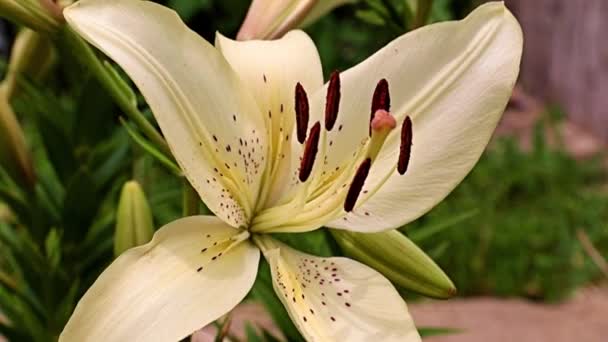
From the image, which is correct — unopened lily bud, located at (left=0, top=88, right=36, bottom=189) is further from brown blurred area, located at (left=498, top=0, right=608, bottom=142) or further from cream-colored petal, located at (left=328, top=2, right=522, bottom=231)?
brown blurred area, located at (left=498, top=0, right=608, bottom=142)

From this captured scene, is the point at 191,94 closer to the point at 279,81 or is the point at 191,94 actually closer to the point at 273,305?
the point at 279,81

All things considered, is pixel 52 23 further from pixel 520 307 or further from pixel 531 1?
pixel 531 1

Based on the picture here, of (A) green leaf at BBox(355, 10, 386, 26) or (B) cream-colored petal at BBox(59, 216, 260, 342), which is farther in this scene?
(A) green leaf at BBox(355, 10, 386, 26)

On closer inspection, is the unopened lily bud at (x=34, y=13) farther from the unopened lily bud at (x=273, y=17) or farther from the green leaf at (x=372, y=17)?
the green leaf at (x=372, y=17)

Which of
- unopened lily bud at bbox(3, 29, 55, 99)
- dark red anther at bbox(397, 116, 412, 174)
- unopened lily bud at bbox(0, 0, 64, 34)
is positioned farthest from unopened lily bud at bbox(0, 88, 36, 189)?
dark red anther at bbox(397, 116, 412, 174)

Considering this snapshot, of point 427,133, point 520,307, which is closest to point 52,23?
point 427,133

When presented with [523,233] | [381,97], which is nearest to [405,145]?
[381,97]
